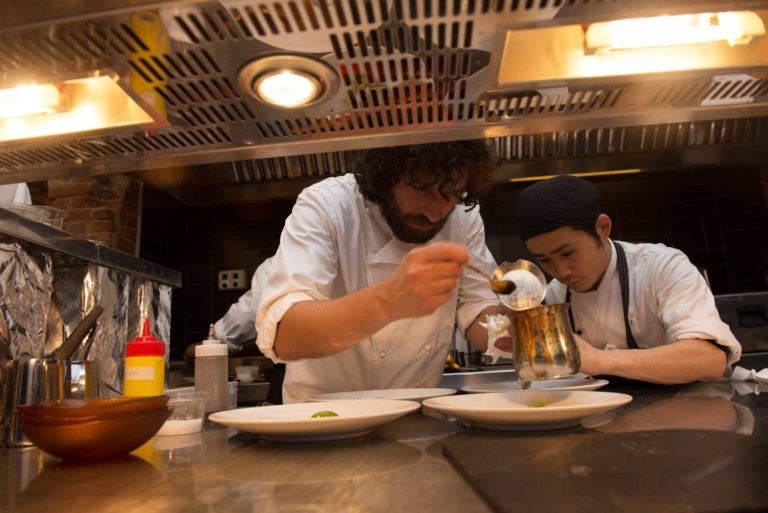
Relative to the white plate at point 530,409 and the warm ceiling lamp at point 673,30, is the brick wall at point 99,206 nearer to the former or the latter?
the white plate at point 530,409

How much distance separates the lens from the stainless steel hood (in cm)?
66

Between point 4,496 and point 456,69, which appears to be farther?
point 456,69

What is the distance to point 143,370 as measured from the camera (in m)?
1.03

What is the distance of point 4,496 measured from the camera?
58cm

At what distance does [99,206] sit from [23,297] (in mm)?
2098

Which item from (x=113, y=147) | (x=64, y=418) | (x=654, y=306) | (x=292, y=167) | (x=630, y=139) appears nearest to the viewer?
(x=64, y=418)

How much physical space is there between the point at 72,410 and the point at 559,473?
645 mm

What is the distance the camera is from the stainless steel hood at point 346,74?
0.66 metres

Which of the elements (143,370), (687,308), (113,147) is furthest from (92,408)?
(687,308)

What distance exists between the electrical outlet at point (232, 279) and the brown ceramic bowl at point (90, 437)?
302 cm

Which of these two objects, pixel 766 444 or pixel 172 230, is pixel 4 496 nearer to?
pixel 766 444

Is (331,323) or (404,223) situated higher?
(404,223)

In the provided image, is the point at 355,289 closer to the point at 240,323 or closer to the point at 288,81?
the point at 288,81

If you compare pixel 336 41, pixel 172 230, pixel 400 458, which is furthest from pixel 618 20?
pixel 172 230
